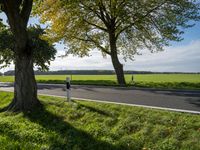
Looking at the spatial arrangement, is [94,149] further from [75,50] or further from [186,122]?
[75,50]

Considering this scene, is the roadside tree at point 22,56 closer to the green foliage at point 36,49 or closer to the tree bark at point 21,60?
the tree bark at point 21,60

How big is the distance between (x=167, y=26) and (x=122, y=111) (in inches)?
645

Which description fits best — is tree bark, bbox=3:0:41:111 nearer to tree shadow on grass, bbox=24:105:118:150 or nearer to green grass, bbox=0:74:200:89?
tree shadow on grass, bbox=24:105:118:150

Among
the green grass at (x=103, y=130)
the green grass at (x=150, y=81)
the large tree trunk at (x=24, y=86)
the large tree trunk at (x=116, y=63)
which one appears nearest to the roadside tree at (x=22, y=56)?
the large tree trunk at (x=24, y=86)

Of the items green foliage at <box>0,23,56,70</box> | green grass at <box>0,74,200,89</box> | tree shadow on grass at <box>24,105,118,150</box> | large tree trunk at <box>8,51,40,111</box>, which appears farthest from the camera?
green foliage at <box>0,23,56,70</box>

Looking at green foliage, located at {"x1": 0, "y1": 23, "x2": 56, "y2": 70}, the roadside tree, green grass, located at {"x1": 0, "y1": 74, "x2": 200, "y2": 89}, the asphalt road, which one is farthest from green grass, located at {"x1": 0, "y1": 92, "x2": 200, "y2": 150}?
green foliage, located at {"x1": 0, "y1": 23, "x2": 56, "y2": 70}

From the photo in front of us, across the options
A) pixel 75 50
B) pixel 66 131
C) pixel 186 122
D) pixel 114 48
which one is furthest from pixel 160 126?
pixel 75 50

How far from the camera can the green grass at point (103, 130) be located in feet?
24.0

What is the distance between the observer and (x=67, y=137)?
8445mm

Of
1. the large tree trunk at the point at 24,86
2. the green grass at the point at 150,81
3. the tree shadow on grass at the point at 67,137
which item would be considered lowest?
the tree shadow on grass at the point at 67,137

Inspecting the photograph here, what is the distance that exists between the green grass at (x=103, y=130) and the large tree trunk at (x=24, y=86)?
114 centimetres

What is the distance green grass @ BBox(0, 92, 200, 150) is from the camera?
24.0 feet

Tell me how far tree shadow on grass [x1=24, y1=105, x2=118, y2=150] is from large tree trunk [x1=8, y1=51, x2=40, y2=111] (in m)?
1.38

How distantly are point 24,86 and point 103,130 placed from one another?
481 cm
